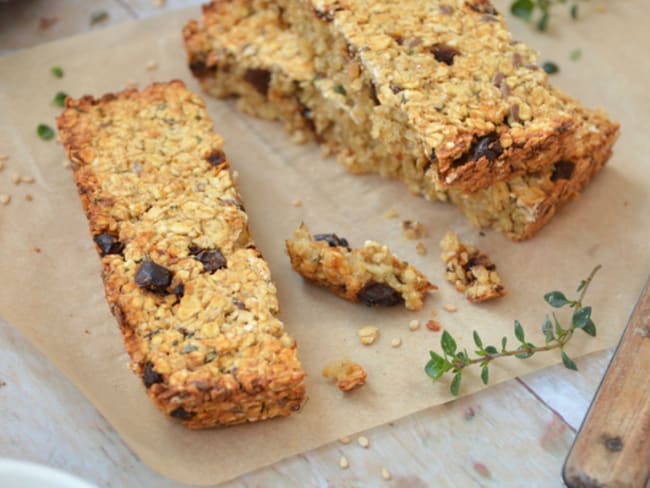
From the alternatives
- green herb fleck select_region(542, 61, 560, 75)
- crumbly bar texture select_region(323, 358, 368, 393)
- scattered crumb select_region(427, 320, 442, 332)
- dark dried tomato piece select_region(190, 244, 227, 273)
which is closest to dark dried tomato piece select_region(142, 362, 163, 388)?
dark dried tomato piece select_region(190, 244, 227, 273)

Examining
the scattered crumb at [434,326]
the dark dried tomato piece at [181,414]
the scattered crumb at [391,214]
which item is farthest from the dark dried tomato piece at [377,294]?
the dark dried tomato piece at [181,414]

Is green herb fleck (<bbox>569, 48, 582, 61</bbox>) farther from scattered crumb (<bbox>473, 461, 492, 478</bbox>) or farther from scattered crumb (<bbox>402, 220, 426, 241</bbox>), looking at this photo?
scattered crumb (<bbox>473, 461, 492, 478</bbox>)

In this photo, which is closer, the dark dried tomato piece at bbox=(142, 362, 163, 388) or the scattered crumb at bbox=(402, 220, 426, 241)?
the dark dried tomato piece at bbox=(142, 362, 163, 388)

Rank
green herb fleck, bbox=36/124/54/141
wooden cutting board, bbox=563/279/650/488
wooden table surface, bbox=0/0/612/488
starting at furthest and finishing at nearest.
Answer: green herb fleck, bbox=36/124/54/141 → wooden table surface, bbox=0/0/612/488 → wooden cutting board, bbox=563/279/650/488

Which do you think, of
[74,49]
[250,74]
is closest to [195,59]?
[250,74]

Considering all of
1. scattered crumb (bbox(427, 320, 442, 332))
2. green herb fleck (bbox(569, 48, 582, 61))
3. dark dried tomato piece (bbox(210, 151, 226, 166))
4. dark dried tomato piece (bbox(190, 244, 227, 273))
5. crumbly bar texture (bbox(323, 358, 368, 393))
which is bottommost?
crumbly bar texture (bbox(323, 358, 368, 393))

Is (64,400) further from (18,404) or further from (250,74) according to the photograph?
(250,74)

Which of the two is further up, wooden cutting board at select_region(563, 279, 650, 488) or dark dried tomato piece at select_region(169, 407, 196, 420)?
wooden cutting board at select_region(563, 279, 650, 488)
